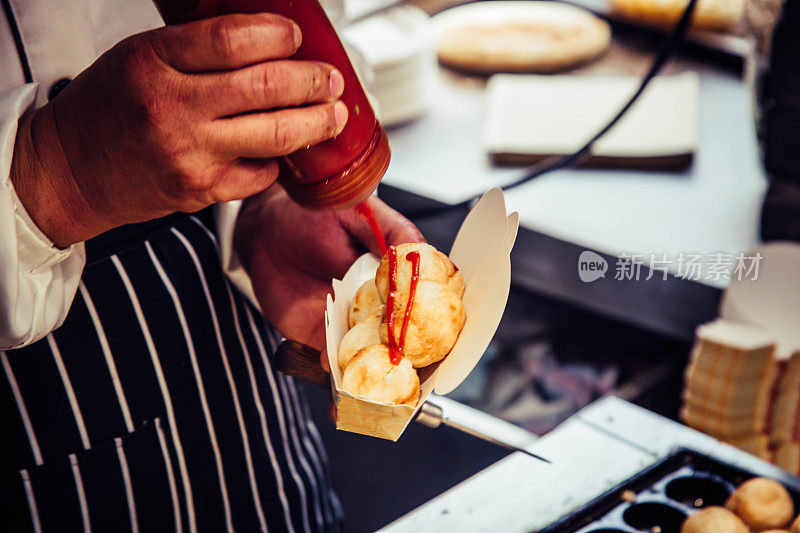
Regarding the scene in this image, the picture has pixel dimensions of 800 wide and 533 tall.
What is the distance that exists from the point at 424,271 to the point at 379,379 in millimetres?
194

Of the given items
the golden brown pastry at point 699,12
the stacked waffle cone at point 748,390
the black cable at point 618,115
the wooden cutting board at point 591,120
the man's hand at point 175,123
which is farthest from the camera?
the golden brown pastry at point 699,12

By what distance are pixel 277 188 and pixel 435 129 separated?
3.75 feet

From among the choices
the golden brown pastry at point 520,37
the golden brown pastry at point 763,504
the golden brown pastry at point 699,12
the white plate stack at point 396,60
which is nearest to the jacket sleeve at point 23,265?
the golden brown pastry at point 763,504

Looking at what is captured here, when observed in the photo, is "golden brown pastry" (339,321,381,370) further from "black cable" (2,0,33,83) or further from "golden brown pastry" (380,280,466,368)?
"black cable" (2,0,33,83)

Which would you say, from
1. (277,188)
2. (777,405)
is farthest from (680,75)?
(277,188)

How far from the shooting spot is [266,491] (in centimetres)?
160

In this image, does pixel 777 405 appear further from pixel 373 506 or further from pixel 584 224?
pixel 373 506

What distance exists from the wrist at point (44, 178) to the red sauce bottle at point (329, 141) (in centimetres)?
24

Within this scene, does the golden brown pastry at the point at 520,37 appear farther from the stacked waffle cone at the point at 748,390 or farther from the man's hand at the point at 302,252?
the man's hand at the point at 302,252

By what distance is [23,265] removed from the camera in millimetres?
1058

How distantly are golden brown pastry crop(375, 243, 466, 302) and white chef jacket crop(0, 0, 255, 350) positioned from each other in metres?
0.47

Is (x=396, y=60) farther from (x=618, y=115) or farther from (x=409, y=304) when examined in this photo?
(x=409, y=304)

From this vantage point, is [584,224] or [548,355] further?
[548,355]

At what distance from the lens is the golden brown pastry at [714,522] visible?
4.10ft
